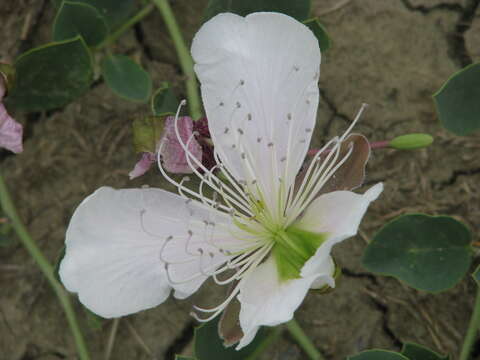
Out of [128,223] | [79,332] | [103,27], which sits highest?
[103,27]

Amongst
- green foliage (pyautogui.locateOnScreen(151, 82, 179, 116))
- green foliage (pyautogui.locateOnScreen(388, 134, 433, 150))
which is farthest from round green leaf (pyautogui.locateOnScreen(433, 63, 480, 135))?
green foliage (pyautogui.locateOnScreen(151, 82, 179, 116))

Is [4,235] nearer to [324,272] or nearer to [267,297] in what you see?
[267,297]

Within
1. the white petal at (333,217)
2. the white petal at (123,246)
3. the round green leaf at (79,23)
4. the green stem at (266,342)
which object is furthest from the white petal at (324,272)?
the round green leaf at (79,23)

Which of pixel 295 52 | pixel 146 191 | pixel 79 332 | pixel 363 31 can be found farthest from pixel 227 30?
pixel 79 332

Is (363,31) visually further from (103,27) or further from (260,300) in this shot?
(260,300)

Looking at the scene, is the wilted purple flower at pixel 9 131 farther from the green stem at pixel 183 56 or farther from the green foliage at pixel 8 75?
the green stem at pixel 183 56

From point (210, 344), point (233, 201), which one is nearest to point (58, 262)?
point (210, 344)

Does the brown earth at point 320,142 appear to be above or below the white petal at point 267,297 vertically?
below
